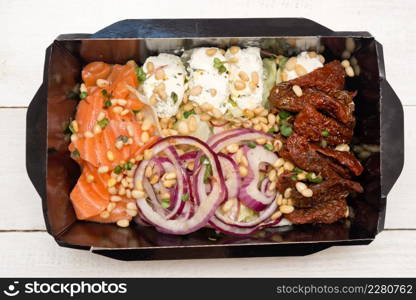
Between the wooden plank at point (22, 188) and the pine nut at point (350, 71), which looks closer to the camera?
the pine nut at point (350, 71)

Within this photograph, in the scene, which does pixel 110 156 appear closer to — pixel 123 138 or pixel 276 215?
pixel 123 138

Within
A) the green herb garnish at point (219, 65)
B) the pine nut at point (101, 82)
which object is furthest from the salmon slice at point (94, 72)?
the green herb garnish at point (219, 65)

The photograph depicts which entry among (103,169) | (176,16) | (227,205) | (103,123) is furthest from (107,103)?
(227,205)

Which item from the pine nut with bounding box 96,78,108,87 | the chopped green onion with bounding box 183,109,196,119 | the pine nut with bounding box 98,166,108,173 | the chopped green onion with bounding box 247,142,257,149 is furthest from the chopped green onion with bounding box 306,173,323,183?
the pine nut with bounding box 96,78,108,87

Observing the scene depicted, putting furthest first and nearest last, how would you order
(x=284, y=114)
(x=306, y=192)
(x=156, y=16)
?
1. (x=156, y=16)
2. (x=284, y=114)
3. (x=306, y=192)

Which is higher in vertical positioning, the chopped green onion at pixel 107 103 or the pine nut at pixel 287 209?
the chopped green onion at pixel 107 103

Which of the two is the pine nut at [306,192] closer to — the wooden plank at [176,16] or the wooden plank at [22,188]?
the wooden plank at [22,188]

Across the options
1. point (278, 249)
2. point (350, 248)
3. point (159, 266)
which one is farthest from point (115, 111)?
point (350, 248)
